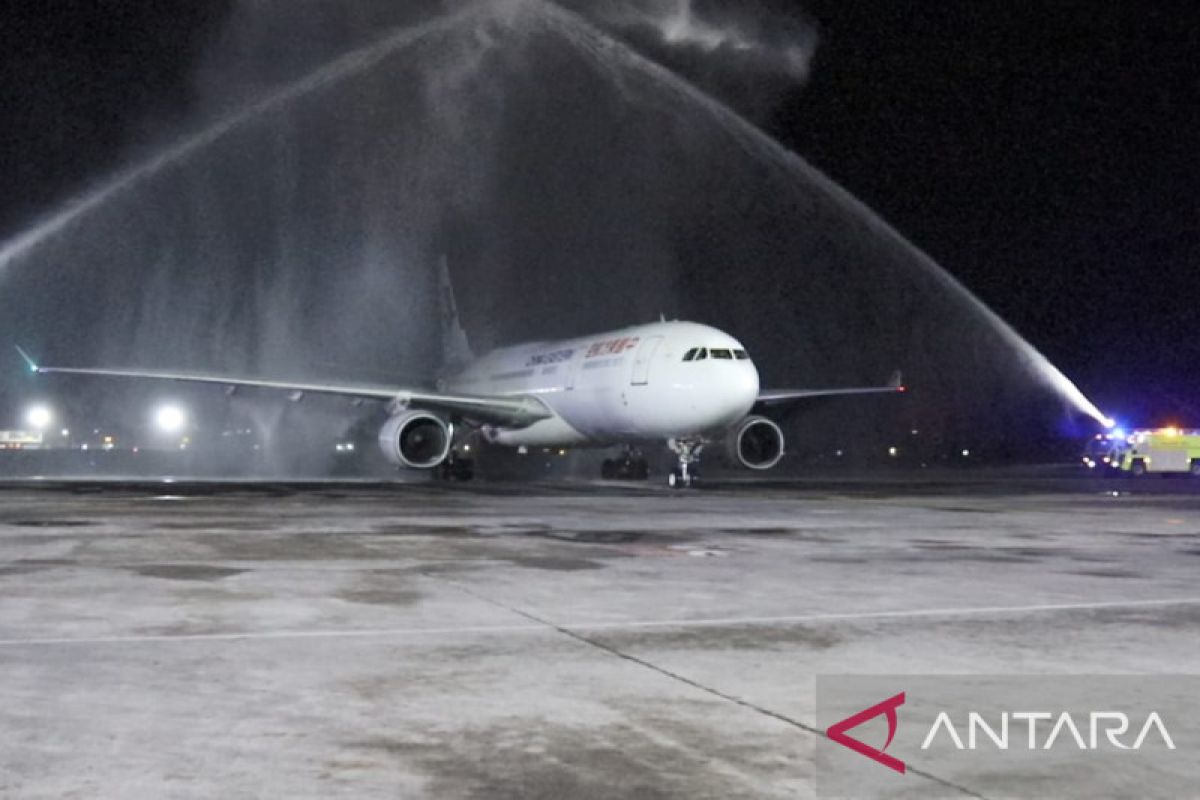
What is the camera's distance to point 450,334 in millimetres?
55469

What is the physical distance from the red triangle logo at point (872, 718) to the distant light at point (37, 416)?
9976cm

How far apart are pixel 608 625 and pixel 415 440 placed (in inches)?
1087

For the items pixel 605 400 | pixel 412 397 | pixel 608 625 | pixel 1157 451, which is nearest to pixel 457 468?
pixel 412 397

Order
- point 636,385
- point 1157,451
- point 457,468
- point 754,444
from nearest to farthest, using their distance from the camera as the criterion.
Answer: point 636,385 < point 754,444 < point 457,468 < point 1157,451

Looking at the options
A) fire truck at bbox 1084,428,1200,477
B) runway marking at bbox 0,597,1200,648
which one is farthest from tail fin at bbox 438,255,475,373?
runway marking at bbox 0,597,1200,648

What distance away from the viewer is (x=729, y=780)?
16.8 feet

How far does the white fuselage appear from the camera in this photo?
31.8m

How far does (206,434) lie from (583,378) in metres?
45.4

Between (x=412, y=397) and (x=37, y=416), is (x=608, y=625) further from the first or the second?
(x=37, y=416)

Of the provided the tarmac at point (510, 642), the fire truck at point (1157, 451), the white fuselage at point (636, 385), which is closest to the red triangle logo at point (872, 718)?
the tarmac at point (510, 642)

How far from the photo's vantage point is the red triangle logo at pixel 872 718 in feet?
17.9

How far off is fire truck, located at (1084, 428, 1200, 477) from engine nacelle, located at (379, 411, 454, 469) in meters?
28.4

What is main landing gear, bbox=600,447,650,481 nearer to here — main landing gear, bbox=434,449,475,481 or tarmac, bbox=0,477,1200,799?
main landing gear, bbox=434,449,475,481

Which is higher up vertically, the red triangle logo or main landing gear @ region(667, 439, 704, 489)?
main landing gear @ region(667, 439, 704, 489)
